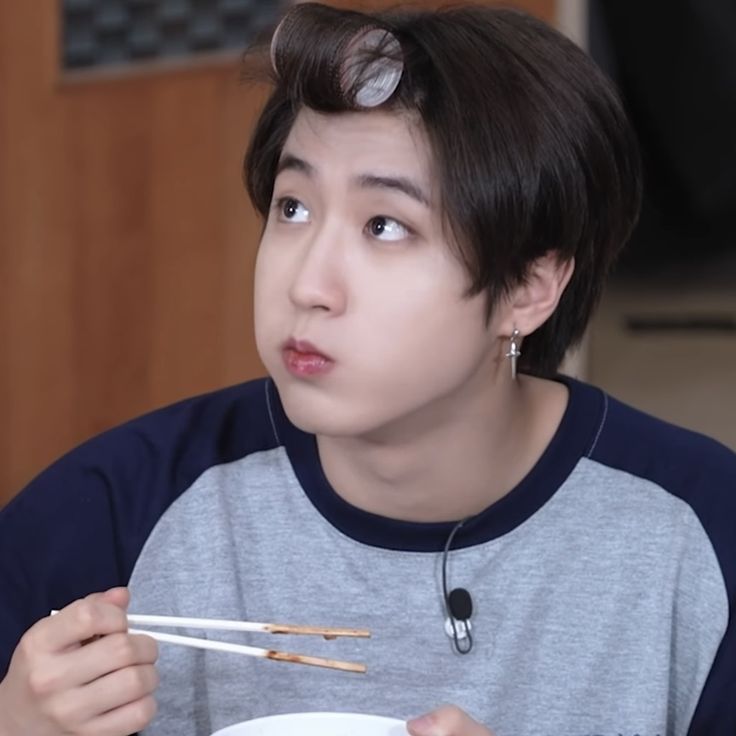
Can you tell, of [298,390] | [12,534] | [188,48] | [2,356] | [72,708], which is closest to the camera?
[72,708]

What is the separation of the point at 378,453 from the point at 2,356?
199 cm

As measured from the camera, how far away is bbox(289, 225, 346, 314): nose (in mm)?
1123

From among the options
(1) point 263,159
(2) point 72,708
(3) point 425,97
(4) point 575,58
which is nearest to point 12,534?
(2) point 72,708

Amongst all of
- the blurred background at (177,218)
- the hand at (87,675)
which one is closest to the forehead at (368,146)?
the hand at (87,675)

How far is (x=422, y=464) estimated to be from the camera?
1.28 meters

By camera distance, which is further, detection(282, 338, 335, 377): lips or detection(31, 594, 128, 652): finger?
detection(282, 338, 335, 377): lips

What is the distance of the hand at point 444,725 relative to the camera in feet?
3.18

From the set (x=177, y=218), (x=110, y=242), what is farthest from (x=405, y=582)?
(x=110, y=242)

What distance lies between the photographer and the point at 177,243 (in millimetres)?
2820

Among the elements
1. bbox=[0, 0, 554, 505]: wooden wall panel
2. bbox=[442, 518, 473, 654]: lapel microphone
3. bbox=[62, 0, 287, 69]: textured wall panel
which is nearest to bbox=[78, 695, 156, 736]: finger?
bbox=[442, 518, 473, 654]: lapel microphone

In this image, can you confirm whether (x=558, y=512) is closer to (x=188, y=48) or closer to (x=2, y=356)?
(x=188, y=48)

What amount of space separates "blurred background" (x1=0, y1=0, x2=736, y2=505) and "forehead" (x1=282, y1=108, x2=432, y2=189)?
141cm

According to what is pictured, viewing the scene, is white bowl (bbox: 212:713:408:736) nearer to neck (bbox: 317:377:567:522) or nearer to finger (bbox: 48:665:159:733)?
finger (bbox: 48:665:159:733)

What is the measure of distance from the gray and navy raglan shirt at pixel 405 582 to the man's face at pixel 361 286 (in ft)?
0.49
